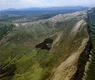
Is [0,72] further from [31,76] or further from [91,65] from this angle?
[91,65]

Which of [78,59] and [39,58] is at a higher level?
[78,59]

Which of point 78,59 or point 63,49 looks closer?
point 78,59

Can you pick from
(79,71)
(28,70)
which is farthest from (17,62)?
(79,71)

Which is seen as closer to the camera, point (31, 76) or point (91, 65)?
point (91, 65)

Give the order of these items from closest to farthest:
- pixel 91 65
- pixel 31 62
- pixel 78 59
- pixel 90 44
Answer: pixel 91 65 → pixel 78 59 → pixel 90 44 → pixel 31 62

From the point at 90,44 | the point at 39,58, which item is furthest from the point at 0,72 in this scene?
the point at 90,44

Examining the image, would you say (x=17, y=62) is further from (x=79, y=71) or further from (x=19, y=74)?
(x=79, y=71)

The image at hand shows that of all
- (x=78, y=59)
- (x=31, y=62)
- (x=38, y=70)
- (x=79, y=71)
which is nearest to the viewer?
(x=79, y=71)

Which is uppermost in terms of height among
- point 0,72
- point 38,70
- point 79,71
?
point 79,71

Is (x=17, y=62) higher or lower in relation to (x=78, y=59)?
lower
